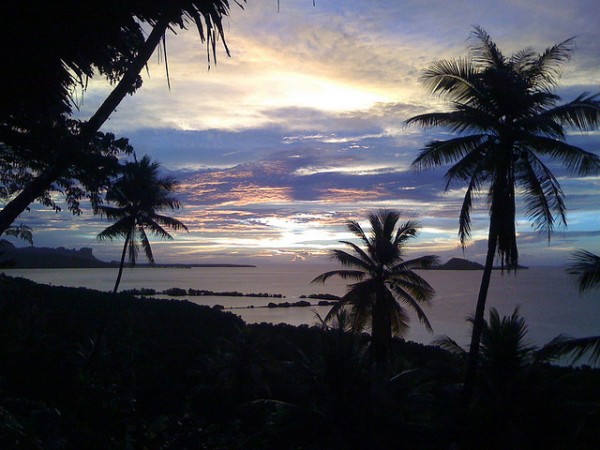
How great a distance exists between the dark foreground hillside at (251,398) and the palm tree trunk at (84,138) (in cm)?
152

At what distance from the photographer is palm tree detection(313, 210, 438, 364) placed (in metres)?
18.2

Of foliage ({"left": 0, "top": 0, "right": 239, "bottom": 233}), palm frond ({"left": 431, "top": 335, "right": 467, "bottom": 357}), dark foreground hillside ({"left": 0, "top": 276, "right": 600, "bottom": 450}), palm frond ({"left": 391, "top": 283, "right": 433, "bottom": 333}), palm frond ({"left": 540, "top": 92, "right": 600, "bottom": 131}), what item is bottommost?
dark foreground hillside ({"left": 0, "top": 276, "right": 600, "bottom": 450})

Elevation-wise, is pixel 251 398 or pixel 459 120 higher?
pixel 459 120

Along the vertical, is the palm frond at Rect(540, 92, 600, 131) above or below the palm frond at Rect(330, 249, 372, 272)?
above

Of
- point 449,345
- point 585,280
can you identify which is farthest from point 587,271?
point 449,345

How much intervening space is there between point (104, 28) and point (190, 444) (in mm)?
4457

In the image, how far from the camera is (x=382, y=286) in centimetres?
1875

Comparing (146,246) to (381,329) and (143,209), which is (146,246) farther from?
(381,329)

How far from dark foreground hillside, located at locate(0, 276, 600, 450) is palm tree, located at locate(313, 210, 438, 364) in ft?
4.88

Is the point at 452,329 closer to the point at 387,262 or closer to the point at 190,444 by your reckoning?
the point at 387,262

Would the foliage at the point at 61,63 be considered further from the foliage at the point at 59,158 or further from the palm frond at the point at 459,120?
the palm frond at the point at 459,120

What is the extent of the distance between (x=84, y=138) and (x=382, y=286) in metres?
15.5

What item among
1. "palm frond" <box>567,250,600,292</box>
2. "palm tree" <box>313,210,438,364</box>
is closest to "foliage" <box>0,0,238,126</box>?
"palm frond" <box>567,250,600,292</box>

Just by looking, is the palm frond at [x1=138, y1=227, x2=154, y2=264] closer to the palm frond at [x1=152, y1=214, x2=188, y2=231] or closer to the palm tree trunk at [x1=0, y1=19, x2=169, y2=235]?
the palm frond at [x1=152, y1=214, x2=188, y2=231]
